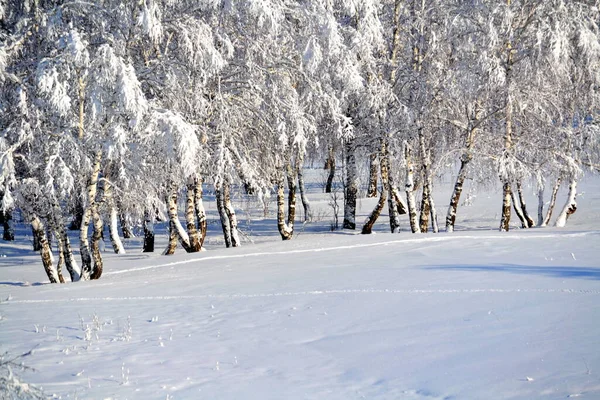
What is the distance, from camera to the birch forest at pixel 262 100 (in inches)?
548

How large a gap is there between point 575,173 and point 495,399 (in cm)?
1658

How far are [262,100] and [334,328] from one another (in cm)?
1141

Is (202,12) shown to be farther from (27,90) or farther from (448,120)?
(448,120)

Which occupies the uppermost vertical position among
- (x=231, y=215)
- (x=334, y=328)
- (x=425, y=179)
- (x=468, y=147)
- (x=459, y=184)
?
(x=468, y=147)

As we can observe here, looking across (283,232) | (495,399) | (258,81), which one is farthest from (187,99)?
(495,399)

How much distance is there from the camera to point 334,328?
24.4ft

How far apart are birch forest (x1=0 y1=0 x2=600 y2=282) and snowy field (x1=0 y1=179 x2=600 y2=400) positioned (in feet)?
10.1

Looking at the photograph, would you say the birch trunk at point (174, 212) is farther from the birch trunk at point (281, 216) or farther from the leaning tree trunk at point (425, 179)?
the leaning tree trunk at point (425, 179)

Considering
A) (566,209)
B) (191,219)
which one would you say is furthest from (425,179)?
(191,219)

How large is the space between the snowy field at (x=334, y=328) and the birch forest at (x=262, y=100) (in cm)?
309

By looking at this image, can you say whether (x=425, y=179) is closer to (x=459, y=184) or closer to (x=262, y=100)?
(x=459, y=184)

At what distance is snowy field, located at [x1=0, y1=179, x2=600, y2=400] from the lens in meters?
5.53

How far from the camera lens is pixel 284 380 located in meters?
5.88

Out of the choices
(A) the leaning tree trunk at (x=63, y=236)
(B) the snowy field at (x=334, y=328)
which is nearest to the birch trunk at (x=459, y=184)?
(B) the snowy field at (x=334, y=328)
